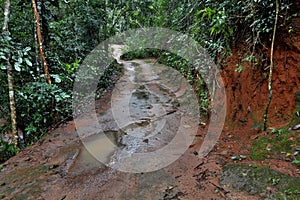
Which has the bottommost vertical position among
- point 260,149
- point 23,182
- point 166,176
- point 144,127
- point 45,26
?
point 23,182

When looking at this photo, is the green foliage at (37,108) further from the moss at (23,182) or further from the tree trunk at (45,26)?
the tree trunk at (45,26)

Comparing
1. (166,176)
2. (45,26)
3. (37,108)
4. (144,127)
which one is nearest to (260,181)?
Answer: (166,176)

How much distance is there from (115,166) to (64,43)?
5.96 m

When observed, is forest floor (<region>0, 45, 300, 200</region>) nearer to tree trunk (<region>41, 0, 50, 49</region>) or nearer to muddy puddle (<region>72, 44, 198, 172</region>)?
muddy puddle (<region>72, 44, 198, 172</region>)

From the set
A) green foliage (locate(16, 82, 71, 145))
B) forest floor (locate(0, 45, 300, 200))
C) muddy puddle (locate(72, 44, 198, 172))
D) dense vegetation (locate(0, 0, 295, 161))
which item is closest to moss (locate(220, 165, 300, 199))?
forest floor (locate(0, 45, 300, 200))

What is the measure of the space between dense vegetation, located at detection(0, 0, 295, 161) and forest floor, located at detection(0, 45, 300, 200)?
1.12 meters

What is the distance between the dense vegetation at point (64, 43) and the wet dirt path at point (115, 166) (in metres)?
0.69

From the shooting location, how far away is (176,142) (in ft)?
13.6

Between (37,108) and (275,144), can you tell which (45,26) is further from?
(275,144)

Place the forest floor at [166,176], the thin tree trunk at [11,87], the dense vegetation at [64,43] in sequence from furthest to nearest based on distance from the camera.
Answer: the thin tree trunk at [11,87] → the dense vegetation at [64,43] → the forest floor at [166,176]

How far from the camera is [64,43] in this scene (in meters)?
7.56

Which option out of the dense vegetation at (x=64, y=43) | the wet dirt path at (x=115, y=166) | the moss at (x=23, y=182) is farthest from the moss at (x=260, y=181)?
the moss at (x=23, y=182)

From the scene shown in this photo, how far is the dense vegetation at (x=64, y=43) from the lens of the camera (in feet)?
11.2

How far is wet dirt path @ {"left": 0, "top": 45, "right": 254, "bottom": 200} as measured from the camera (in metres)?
2.68
